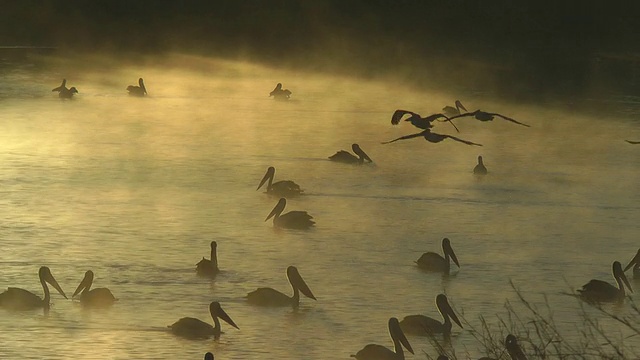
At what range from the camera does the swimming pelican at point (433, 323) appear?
11820mm

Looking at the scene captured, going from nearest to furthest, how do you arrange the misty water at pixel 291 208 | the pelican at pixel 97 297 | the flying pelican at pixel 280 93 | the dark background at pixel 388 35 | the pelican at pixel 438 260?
the misty water at pixel 291 208
the pelican at pixel 97 297
the pelican at pixel 438 260
the flying pelican at pixel 280 93
the dark background at pixel 388 35

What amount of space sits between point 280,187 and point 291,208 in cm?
30

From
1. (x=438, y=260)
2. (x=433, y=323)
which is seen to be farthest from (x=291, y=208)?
(x=433, y=323)

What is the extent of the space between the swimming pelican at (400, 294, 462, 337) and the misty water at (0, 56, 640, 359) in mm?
142

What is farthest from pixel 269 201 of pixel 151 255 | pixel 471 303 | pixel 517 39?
pixel 517 39

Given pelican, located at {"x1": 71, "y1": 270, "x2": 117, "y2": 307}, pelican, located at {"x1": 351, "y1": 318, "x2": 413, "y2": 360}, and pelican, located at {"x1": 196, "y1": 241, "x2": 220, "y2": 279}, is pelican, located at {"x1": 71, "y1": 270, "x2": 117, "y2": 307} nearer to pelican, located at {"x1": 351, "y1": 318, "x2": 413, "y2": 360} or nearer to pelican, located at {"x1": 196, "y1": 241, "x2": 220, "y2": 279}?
pelican, located at {"x1": 196, "y1": 241, "x2": 220, "y2": 279}

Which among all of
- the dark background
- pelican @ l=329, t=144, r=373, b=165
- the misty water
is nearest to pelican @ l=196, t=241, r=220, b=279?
the misty water

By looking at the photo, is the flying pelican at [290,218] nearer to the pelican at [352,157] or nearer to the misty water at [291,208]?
the misty water at [291,208]

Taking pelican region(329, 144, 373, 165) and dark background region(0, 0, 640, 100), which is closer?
pelican region(329, 144, 373, 165)

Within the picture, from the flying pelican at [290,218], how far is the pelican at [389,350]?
462cm

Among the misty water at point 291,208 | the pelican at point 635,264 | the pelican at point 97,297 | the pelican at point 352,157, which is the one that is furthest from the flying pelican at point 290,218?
the pelican at point 352,157

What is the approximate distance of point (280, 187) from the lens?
17.8 m

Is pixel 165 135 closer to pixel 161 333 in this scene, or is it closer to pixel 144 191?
pixel 144 191

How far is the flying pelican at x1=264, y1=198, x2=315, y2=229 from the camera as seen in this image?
16.0 m
